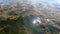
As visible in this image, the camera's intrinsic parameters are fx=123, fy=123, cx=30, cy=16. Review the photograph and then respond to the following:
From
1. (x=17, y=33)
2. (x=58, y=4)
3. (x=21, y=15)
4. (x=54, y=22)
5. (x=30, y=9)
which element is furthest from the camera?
(x=58, y=4)

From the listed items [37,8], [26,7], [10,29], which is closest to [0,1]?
[26,7]

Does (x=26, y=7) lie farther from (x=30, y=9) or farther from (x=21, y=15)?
(x=21, y=15)

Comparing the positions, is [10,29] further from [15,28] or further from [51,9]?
[51,9]

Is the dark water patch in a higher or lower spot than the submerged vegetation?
lower

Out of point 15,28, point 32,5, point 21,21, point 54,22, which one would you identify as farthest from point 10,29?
point 32,5

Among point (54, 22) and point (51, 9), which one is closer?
point (54, 22)

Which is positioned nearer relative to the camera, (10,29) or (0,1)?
(10,29)

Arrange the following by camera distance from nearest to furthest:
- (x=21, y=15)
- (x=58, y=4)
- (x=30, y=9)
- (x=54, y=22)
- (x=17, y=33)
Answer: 1. (x=17, y=33)
2. (x=54, y=22)
3. (x=21, y=15)
4. (x=30, y=9)
5. (x=58, y=4)

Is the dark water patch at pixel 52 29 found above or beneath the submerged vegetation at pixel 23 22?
beneath

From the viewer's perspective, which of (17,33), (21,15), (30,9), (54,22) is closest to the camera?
(17,33)
